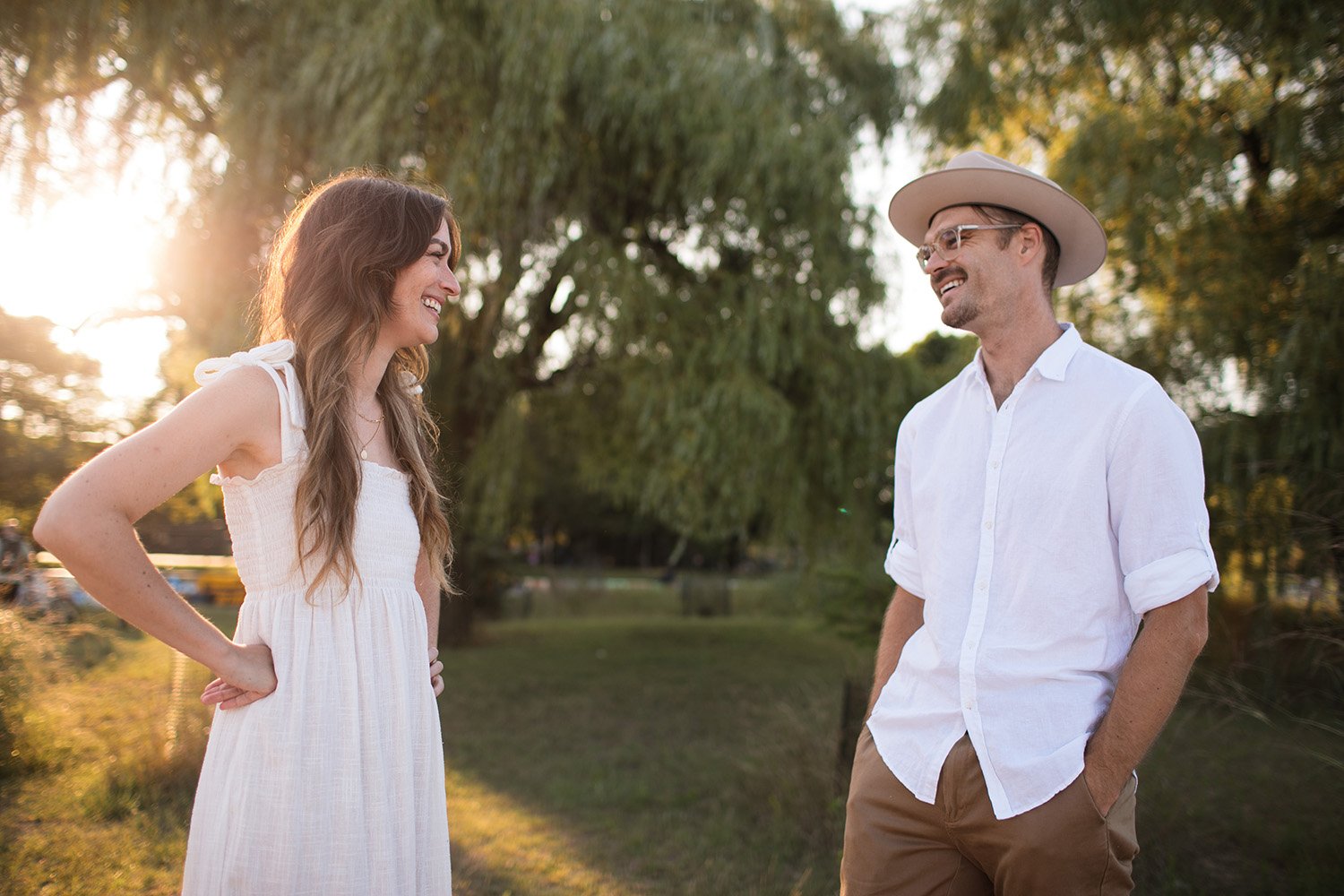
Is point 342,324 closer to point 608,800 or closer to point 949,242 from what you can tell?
point 949,242

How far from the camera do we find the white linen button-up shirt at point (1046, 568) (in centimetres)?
192

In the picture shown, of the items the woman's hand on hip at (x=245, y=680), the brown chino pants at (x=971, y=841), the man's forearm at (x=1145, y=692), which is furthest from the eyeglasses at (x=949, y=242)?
the woman's hand on hip at (x=245, y=680)

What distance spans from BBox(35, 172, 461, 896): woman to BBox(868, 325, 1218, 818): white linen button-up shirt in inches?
41.9

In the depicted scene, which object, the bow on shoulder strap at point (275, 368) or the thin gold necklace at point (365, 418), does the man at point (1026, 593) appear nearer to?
the thin gold necklace at point (365, 418)

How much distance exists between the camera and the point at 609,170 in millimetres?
9492

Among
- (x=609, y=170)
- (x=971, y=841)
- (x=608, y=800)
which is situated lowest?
(x=608, y=800)

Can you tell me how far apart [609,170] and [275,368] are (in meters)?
8.02

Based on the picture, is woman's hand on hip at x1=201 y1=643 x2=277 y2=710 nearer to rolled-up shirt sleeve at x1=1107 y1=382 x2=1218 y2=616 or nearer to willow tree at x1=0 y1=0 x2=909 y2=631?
rolled-up shirt sleeve at x1=1107 y1=382 x2=1218 y2=616

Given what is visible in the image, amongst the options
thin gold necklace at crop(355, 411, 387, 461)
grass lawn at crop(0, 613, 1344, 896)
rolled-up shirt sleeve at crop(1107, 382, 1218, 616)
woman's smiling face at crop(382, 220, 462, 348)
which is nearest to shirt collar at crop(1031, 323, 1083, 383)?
rolled-up shirt sleeve at crop(1107, 382, 1218, 616)

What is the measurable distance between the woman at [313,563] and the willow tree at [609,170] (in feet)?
20.9

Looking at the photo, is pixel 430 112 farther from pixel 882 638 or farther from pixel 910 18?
pixel 882 638

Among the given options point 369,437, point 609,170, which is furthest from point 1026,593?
point 609,170

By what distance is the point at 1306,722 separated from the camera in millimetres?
3797

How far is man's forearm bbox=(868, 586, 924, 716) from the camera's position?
242 cm
